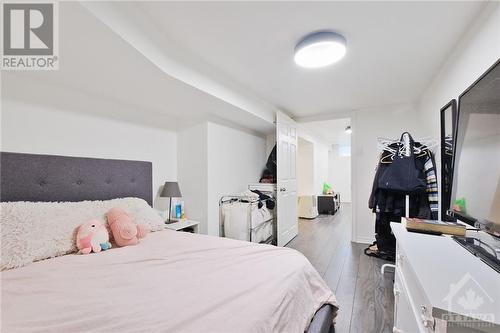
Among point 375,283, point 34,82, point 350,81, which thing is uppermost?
point 350,81

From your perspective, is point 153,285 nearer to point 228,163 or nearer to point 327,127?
point 228,163

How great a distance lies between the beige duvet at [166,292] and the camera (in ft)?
2.58

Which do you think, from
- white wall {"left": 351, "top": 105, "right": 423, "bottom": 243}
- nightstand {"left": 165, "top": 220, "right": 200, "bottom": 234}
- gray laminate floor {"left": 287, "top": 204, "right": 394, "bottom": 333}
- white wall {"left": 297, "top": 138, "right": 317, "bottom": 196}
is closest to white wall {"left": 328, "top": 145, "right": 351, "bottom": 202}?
white wall {"left": 297, "top": 138, "right": 317, "bottom": 196}

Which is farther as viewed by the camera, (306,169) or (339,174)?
(339,174)

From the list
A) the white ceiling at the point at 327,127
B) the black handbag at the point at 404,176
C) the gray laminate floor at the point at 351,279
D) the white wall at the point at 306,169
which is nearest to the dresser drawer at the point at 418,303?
the gray laminate floor at the point at 351,279

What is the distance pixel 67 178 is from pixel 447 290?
8.06ft

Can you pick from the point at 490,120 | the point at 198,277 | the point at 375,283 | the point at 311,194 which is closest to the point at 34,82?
the point at 198,277

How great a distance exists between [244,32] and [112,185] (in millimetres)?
1844

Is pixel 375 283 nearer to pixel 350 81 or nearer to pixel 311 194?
pixel 350 81

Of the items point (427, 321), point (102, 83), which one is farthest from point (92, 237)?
point (427, 321)

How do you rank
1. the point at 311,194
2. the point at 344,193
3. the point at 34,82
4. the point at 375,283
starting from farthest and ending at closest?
the point at 344,193 → the point at 311,194 → the point at 375,283 → the point at 34,82

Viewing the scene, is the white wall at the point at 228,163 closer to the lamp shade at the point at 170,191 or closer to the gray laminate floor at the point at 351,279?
the lamp shade at the point at 170,191

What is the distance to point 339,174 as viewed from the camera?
8.09 metres

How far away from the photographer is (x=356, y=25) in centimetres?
155
